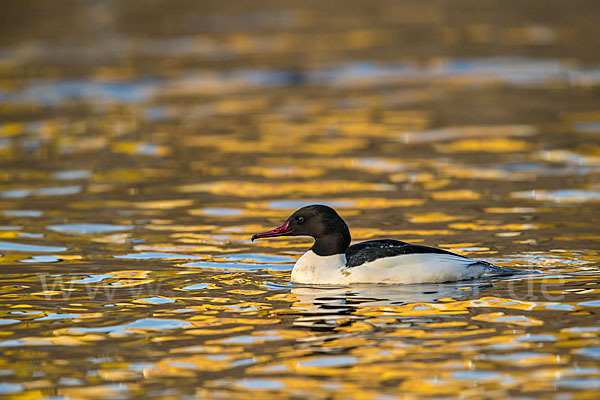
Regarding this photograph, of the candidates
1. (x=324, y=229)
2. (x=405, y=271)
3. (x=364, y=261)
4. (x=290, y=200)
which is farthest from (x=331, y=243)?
(x=290, y=200)

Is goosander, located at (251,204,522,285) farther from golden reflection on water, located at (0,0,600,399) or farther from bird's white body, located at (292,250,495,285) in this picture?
golden reflection on water, located at (0,0,600,399)

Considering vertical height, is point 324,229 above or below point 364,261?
above

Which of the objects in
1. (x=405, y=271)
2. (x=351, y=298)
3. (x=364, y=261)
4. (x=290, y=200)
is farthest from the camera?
(x=290, y=200)

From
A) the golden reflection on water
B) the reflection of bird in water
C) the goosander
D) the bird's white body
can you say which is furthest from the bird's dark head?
the golden reflection on water

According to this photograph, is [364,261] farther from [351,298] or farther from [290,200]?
[290,200]

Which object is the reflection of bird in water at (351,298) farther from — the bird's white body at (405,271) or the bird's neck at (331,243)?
the bird's neck at (331,243)

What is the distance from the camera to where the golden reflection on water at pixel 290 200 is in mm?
8625

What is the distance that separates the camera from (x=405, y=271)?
11.0 m

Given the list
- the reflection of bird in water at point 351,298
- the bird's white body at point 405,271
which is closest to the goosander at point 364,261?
the bird's white body at point 405,271

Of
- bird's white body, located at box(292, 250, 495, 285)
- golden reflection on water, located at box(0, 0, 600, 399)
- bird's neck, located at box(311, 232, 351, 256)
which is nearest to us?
golden reflection on water, located at box(0, 0, 600, 399)

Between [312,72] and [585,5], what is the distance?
12478mm

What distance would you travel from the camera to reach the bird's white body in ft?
36.1

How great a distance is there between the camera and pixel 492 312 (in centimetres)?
983

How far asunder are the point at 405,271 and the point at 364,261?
1.40 ft
